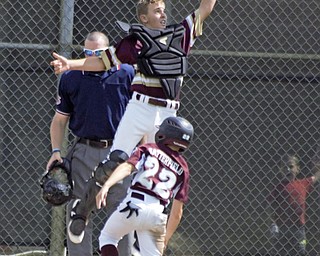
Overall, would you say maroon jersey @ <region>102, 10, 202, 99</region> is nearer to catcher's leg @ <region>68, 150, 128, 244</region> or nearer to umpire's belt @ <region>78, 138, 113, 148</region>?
catcher's leg @ <region>68, 150, 128, 244</region>

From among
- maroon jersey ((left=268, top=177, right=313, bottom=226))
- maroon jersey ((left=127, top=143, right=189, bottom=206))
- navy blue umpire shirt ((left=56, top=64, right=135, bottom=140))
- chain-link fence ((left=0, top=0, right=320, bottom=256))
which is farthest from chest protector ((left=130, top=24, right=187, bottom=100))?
maroon jersey ((left=268, top=177, right=313, bottom=226))

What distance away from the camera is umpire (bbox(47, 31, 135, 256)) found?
7.43 metres

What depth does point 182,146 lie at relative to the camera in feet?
20.8

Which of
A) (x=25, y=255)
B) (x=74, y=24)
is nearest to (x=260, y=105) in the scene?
(x=74, y=24)

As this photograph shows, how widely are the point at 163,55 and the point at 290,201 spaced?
2.63 metres

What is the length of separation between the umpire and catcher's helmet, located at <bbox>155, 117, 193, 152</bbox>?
1182mm

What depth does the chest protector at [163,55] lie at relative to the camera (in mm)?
6930

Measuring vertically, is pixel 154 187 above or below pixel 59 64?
below

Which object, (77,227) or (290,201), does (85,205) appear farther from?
(290,201)

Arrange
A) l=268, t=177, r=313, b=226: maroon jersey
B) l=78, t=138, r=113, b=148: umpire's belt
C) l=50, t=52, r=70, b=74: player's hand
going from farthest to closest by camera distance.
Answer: l=268, t=177, r=313, b=226: maroon jersey → l=78, t=138, r=113, b=148: umpire's belt → l=50, t=52, r=70, b=74: player's hand

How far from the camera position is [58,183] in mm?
7348

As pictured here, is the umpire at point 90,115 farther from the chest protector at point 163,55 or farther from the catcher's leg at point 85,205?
the chest protector at point 163,55

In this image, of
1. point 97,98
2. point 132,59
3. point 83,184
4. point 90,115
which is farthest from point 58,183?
point 132,59

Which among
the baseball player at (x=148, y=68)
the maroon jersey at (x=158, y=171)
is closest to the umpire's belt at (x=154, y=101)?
the baseball player at (x=148, y=68)
